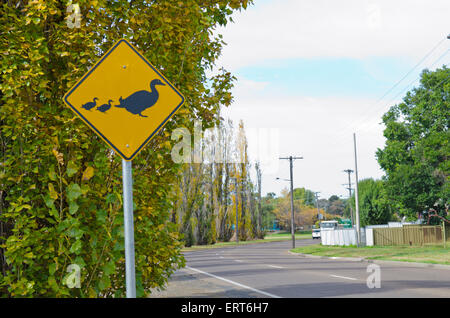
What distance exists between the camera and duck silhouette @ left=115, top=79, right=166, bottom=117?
3.64 meters

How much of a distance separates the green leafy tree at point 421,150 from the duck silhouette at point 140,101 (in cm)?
3803

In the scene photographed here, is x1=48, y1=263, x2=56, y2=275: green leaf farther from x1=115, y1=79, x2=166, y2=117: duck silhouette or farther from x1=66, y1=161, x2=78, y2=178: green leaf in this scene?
x1=115, y1=79, x2=166, y2=117: duck silhouette

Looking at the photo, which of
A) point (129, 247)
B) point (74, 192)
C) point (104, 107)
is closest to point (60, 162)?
point (74, 192)

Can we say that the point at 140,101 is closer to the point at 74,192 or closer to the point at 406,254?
the point at 74,192

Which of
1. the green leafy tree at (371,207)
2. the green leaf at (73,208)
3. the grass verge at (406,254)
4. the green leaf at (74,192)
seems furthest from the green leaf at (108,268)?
the green leafy tree at (371,207)

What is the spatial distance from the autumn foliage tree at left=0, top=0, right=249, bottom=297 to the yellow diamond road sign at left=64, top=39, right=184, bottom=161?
1.37 meters

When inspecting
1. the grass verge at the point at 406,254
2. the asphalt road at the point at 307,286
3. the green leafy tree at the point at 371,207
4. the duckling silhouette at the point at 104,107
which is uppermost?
the duckling silhouette at the point at 104,107

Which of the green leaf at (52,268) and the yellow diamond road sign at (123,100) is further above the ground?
the yellow diamond road sign at (123,100)

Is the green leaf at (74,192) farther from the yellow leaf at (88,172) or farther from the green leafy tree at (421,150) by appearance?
the green leafy tree at (421,150)

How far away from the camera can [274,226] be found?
5246 inches

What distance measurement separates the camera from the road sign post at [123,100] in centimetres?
358

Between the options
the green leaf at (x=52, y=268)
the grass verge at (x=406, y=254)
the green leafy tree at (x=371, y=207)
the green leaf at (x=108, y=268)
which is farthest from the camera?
the green leafy tree at (x=371, y=207)

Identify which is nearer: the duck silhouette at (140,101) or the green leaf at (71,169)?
the duck silhouette at (140,101)

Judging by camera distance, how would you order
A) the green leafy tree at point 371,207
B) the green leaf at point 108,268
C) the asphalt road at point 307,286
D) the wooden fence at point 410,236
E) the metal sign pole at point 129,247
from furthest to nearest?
1. the green leafy tree at point 371,207
2. the wooden fence at point 410,236
3. the asphalt road at point 307,286
4. the green leaf at point 108,268
5. the metal sign pole at point 129,247
